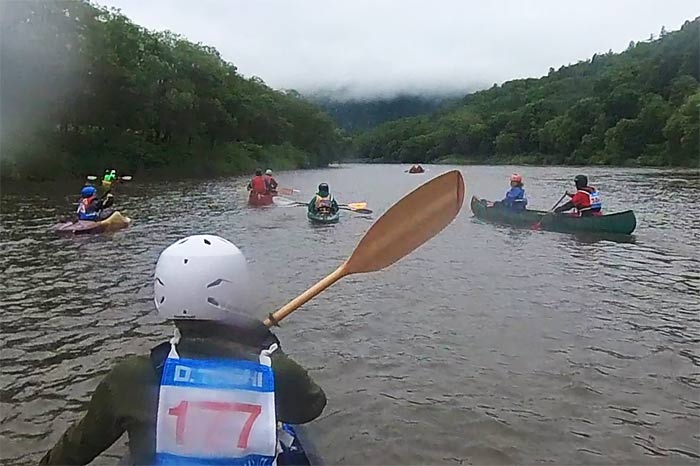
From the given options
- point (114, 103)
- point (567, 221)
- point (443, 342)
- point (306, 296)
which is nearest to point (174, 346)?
point (306, 296)

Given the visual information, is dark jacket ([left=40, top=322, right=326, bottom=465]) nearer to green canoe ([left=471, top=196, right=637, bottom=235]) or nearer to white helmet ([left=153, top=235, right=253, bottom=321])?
white helmet ([left=153, top=235, right=253, bottom=321])

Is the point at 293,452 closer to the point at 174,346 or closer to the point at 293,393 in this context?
the point at 293,393

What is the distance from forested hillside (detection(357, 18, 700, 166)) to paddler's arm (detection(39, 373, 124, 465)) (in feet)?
223

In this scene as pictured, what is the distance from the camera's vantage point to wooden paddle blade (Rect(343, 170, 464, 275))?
14.2ft

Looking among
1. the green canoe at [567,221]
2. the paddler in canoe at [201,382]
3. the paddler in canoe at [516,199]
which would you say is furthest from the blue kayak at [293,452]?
the paddler in canoe at [516,199]

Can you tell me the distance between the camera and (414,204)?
4.54 meters

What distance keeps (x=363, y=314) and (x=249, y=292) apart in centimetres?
660

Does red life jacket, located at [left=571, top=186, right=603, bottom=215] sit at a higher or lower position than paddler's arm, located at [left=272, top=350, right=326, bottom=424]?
lower

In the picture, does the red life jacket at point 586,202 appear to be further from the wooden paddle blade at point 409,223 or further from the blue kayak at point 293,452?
the blue kayak at point 293,452

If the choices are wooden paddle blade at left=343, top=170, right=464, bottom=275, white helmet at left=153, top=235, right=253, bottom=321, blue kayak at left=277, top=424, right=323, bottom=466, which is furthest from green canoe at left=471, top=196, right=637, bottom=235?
white helmet at left=153, top=235, right=253, bottom=321

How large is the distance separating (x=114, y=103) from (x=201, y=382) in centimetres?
4837

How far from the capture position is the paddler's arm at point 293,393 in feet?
8.38

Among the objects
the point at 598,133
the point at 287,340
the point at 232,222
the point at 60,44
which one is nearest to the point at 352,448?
the point at 287,340

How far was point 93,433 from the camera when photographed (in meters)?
2.56
